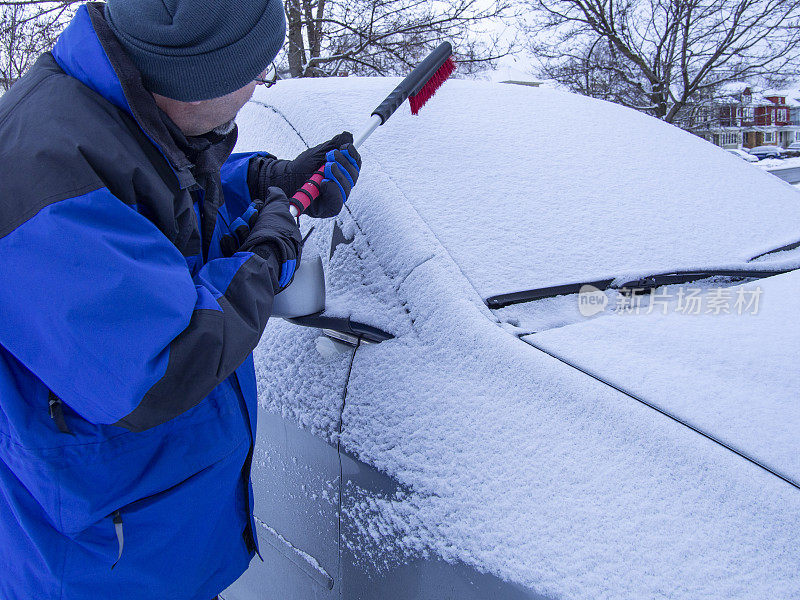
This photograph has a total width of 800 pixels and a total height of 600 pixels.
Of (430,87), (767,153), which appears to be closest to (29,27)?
(430,87)

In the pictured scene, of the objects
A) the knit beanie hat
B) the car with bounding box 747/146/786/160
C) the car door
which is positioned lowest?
the car with bounding box 747/146/786/160

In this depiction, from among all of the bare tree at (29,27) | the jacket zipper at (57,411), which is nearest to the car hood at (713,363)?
the jacket zipper at (57,411)

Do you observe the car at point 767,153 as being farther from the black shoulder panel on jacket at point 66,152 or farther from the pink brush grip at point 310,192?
the black shoulder panel on jacket at point 66,152

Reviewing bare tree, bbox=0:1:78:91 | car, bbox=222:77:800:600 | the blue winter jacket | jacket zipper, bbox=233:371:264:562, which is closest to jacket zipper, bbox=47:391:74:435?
the blue winter jacket

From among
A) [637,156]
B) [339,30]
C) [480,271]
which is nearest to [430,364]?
[480,271]

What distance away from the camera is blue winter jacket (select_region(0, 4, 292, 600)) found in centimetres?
79

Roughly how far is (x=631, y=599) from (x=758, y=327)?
2.36ft

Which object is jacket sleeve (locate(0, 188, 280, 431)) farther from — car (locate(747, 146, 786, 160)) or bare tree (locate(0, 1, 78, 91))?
car (locate(747, 146, 786, 160))

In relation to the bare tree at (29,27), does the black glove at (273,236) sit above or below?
below

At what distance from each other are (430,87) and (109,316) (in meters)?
1.32

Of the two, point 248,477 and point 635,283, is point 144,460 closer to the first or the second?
point 248,477

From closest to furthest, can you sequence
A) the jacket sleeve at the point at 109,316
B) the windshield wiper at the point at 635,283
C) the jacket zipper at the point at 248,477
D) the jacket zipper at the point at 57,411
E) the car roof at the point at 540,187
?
the jacket sleeve at the point at 109,316 < the jacket zipper at the point at 57,411 < the jacket zipper at the point at 248,477 < the windshield wiper at the point at 635,283 < the car roof at the point at 540,187

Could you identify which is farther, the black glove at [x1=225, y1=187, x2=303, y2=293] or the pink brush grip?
the pink brush grip

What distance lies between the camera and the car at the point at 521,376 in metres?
0.85
